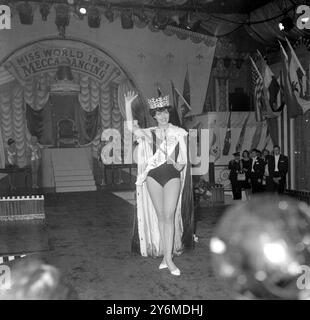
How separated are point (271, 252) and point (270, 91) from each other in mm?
9562

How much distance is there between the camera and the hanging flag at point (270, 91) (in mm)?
11227

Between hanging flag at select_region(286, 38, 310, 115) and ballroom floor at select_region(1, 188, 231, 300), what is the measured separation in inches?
155

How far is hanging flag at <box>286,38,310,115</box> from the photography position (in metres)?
9.77

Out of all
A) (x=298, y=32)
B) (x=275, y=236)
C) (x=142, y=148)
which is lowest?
(x=275, y=236)

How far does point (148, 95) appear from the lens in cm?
1391

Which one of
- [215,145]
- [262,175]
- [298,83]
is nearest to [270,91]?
[298,83]

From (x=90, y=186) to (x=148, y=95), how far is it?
12.3 ft

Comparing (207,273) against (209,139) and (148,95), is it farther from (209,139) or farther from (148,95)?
(148,95)

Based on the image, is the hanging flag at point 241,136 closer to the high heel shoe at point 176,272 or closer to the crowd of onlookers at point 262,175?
the crowd of onlookers at point 262,175

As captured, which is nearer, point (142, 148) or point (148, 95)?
point (142, 148)

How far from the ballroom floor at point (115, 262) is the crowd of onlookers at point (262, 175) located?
2011 mm

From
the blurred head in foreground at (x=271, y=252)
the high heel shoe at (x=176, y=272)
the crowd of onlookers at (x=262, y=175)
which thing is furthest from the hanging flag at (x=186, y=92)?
the blurred head in foreground at (x=271, y=252)

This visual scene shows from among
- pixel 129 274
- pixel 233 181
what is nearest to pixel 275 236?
pixel 129 274

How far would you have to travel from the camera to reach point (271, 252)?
2.48 m
